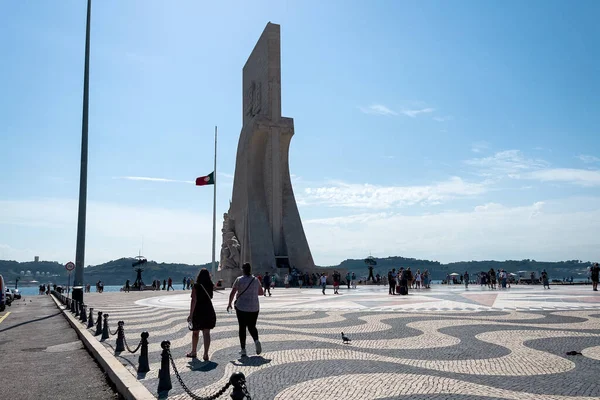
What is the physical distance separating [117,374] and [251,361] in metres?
1.70

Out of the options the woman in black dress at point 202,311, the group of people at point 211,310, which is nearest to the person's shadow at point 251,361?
the group of people at point 211,310

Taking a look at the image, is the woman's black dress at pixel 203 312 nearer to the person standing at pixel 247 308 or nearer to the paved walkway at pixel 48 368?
the person standing at pixel 247 308

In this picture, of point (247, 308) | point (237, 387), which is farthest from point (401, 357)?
point (237, 387)

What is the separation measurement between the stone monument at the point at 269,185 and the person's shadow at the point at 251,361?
27.9 metres

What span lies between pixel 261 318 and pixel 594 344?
713 centimetres

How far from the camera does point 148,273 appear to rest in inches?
6191

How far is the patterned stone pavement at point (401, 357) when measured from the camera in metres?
4.92

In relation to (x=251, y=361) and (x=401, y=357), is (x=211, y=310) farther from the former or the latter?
(x=401, y=357)

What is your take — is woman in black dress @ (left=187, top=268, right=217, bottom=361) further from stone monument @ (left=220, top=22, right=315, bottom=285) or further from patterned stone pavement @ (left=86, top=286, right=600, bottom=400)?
stone monument @ (left=220, top=22, right=315, bottom=285)

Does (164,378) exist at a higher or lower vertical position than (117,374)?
higher

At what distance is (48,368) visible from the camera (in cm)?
690

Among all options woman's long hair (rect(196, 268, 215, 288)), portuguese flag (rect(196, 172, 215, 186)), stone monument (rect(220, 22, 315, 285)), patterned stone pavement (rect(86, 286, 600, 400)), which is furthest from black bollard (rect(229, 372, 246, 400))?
stone monument (rect(220, 22, 315, 285))

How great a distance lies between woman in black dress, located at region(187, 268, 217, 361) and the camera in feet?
22.6

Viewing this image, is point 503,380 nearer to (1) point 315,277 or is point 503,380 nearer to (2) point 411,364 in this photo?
(2) point 411,364
